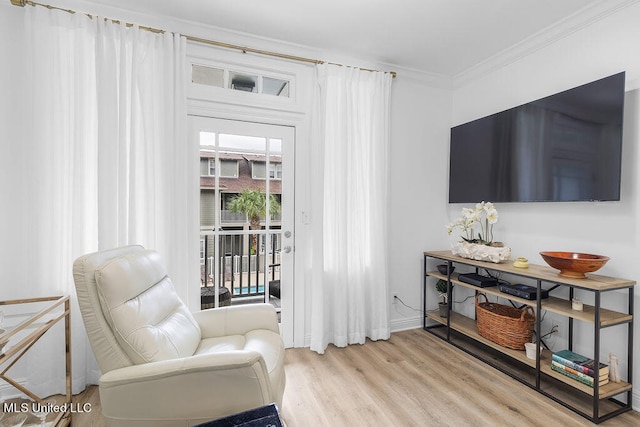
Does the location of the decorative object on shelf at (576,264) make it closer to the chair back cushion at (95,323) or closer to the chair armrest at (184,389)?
the chair armrest at (184,389)

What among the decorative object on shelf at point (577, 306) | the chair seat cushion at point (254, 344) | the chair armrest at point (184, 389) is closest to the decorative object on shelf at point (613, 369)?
the decorative object on shelf at point (577, 306)

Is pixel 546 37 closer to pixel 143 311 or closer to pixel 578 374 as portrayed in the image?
pixel 578 374

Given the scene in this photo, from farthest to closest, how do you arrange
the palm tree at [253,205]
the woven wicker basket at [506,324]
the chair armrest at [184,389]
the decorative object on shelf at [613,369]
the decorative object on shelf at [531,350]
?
the palm tree at [253,205]
the woven wicker basket at [506,324]
the decorative object on shelf at [531,350]
the decorative object on shelf at [613,369]
the chair armrest at [184,389]

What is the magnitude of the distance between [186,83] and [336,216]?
1.64 m

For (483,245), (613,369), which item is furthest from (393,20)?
(613,369)

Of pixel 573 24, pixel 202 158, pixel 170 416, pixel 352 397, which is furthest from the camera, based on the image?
pixel 202 158

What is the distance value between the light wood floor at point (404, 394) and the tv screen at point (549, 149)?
141cm

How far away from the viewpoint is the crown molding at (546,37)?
2.19 meters

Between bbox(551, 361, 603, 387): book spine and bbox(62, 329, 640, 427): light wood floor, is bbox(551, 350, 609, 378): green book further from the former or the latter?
bbox(62, 329, 640, 427): light wood floor

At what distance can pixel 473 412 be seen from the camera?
1.98m

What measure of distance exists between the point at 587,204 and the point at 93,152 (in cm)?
353

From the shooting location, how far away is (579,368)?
2.02 meters

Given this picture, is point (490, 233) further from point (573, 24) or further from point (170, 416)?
point (170, 416)

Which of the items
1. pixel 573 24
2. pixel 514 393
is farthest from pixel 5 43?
pixel 514 393
